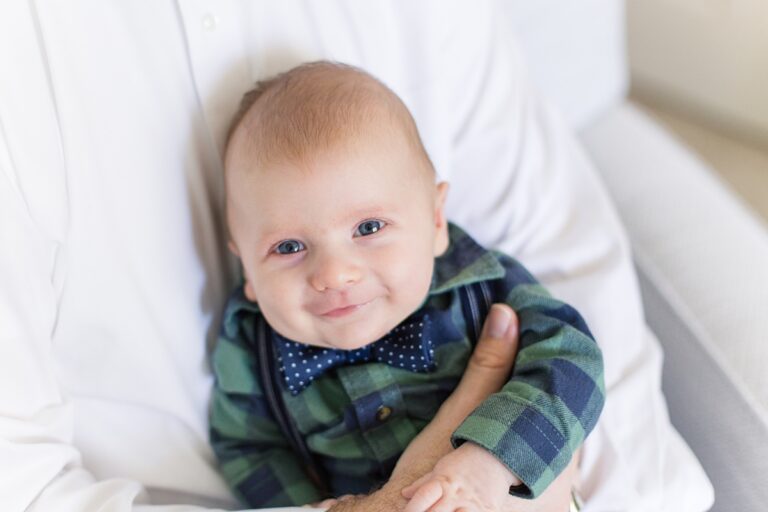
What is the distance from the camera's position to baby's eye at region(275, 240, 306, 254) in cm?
95

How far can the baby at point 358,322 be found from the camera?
0.90 meters

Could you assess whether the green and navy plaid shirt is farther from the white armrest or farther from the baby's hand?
the white armrest

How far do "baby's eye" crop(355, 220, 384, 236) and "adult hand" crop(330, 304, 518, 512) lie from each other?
17cm

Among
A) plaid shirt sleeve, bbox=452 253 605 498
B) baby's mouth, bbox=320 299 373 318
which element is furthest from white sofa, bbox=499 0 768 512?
baby's mouth, bbox=320 299 373 318

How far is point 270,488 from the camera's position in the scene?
3.48 feet

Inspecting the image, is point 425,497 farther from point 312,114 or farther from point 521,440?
point 312,114

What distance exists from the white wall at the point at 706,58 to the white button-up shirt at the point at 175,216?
42.6 inches

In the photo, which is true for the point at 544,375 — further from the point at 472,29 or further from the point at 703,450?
the point at 472,29

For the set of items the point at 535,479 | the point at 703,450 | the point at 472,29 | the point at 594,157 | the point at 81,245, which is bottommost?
the point at 703,450

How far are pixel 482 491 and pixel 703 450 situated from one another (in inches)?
15.0

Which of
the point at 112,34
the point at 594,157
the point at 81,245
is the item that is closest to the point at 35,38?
the point at 112,34

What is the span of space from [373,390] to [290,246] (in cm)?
20

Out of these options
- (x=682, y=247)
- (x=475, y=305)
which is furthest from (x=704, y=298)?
(x=475, y=305)

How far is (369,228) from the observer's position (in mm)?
949
